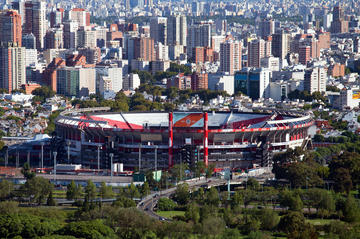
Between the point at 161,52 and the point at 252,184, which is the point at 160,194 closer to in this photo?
the point at 252,184

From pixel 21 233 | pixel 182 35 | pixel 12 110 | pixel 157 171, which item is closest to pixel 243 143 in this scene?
pixel 157 171

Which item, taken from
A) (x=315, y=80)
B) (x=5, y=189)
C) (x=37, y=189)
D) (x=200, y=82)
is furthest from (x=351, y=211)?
(x=200, y=82)

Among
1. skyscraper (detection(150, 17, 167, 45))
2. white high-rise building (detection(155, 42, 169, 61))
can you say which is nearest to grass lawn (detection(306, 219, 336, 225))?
white high-rise building (detection(155, 42, 169, 61))

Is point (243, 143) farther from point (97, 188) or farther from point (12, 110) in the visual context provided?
point (12, 110)

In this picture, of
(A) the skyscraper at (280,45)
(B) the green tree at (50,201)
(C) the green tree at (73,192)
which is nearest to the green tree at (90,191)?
(C) the green tree at (73,192)

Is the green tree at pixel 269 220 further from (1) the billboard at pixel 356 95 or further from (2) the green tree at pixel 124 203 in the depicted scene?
(1) the billboard at pixel 356 95

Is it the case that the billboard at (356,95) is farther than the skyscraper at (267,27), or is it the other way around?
the skyscraper at (267,27)
